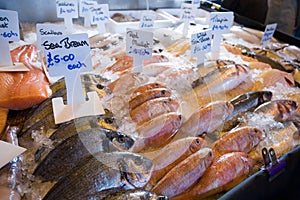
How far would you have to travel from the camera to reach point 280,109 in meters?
1.60

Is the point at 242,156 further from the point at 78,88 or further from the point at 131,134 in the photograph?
the point at 78,88

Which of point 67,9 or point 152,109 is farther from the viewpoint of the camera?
point 67,9

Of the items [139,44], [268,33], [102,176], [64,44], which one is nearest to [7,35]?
[64,44]

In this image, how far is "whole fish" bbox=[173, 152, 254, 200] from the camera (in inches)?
46.1

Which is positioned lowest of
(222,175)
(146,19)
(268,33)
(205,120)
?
(222,175)

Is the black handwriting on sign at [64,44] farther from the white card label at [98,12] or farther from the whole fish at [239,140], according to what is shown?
the white card label at [98,12]

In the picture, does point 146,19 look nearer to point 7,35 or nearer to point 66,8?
point 66,8

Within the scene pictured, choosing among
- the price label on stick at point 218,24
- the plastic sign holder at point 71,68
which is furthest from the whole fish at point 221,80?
the plastic sign holder at point 71,68

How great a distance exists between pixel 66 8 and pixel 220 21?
1113mm

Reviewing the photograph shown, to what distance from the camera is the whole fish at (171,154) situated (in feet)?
3.88

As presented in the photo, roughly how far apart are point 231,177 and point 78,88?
734 millimetres

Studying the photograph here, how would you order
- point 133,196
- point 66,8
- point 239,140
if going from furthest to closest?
point 66,8 → point 239,140 → point 133,196

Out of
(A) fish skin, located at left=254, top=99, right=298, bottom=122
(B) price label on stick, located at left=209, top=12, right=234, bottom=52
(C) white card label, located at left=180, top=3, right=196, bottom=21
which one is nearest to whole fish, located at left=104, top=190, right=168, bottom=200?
(A) fish skin, located at left=254, top=99, right=298, bottom=122

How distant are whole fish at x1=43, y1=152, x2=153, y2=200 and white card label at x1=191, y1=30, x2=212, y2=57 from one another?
0.83m
